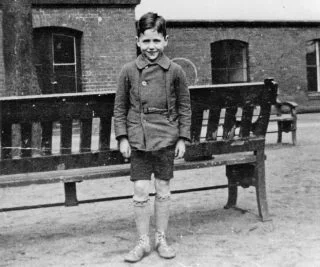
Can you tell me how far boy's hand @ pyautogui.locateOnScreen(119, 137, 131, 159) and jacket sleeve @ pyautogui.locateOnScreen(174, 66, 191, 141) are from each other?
39 centimetres

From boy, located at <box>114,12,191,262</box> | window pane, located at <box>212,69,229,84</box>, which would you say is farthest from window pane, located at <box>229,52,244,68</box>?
boy, located at <box>114,12,191,262</box>

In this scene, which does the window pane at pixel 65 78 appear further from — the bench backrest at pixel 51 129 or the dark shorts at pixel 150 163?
the dark shorts at pixel 150 163

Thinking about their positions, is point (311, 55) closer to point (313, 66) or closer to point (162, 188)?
point (313, 66)

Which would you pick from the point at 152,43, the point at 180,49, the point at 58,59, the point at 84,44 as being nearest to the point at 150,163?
the point at 152,43

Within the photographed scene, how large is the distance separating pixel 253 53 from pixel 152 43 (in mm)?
15249

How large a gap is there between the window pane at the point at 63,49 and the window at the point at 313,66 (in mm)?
9842

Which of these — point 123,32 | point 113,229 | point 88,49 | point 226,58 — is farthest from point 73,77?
point 113,229

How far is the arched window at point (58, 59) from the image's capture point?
530 inches

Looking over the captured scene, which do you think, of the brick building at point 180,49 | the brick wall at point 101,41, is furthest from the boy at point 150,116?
the brick wall at point 101,41

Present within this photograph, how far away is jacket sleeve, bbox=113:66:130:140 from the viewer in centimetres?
365

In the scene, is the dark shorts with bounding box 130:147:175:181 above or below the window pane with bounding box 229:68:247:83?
below

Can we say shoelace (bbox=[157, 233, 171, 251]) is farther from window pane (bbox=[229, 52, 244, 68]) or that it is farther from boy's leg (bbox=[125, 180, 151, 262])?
window pane (bbox=[229, 52, 244, 68])

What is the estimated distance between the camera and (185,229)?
14.3 ft

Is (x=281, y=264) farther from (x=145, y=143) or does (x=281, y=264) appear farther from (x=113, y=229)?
(x=113, y=229)
